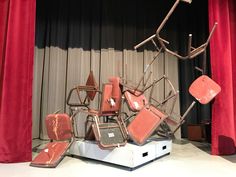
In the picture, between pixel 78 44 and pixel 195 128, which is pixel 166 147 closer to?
pixel 195 128

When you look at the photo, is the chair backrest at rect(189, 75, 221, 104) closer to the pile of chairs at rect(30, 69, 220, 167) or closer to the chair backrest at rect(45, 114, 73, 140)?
the pile of chairs at rect(30, 69, 220, 167)

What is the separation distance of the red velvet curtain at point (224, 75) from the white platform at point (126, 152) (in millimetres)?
706

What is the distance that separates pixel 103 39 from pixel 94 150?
2.24 m

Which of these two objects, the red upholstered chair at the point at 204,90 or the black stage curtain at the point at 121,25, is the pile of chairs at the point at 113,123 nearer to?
the red upholstered chair at the point at 204,90

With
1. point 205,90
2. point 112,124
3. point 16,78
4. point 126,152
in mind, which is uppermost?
point 16,78

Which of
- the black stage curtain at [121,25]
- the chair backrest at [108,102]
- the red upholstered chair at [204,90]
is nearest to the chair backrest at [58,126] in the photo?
the chair backrest at [108,102]

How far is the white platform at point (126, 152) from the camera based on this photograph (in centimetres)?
252

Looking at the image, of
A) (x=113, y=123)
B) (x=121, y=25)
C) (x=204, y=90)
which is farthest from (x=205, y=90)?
(x=121, y=25)

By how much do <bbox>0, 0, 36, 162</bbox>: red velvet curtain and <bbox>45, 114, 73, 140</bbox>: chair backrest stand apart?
0.24m

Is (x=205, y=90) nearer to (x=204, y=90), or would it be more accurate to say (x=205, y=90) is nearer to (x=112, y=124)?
(x=204, y=90)

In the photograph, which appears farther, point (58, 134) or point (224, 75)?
point (224, 75)

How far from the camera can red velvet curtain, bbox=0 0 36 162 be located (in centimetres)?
271

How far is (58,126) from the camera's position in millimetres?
2852

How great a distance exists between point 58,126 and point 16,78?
0.72 metres
